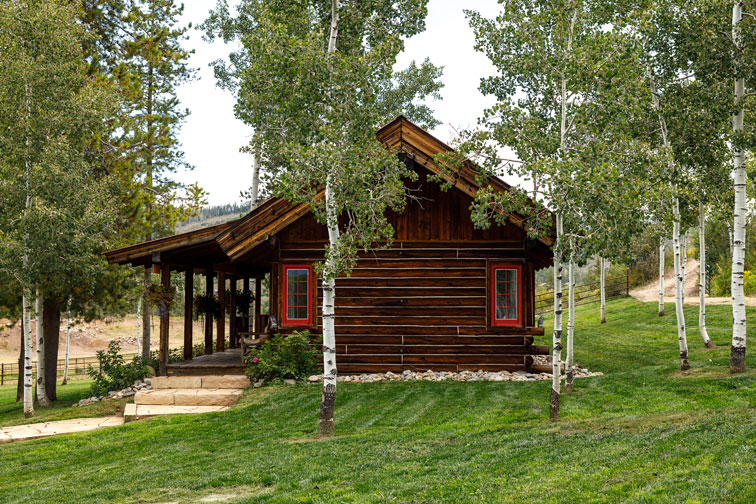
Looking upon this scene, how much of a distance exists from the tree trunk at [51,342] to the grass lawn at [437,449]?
4514 millimetres

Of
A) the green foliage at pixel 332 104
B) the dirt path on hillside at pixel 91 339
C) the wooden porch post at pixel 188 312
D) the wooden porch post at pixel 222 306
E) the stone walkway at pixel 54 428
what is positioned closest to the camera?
the green foliage at pixel 332 104

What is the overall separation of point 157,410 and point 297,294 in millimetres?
4132

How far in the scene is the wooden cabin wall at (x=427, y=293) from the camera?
50.1ft

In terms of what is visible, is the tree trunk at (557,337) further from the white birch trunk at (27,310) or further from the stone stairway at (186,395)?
the white birch trunk at (27,310)

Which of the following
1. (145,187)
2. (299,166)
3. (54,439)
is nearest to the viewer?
(299,166)

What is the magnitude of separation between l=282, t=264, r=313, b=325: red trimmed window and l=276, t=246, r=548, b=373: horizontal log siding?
219 millimetres

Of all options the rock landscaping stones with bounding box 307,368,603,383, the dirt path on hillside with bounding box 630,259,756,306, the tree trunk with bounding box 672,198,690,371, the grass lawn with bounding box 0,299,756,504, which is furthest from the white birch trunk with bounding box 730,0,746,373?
the dirt path on hillside with bounding box 630,259,756,306

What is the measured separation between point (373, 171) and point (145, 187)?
13.3 meters

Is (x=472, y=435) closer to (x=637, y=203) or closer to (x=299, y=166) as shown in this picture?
(x=637, y=203)

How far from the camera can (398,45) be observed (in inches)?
388

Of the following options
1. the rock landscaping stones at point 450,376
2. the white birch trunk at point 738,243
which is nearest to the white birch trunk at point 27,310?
the rock landscaping stones at point 450,376

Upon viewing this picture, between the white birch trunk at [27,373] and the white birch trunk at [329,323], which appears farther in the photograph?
the white birch trunk at [27,373]

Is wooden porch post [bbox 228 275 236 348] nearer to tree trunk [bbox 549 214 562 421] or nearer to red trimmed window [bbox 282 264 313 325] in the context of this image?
red trimmed window [bbox 282 264 313 325]

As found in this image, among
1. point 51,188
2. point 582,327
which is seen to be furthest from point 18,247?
point 582,327
